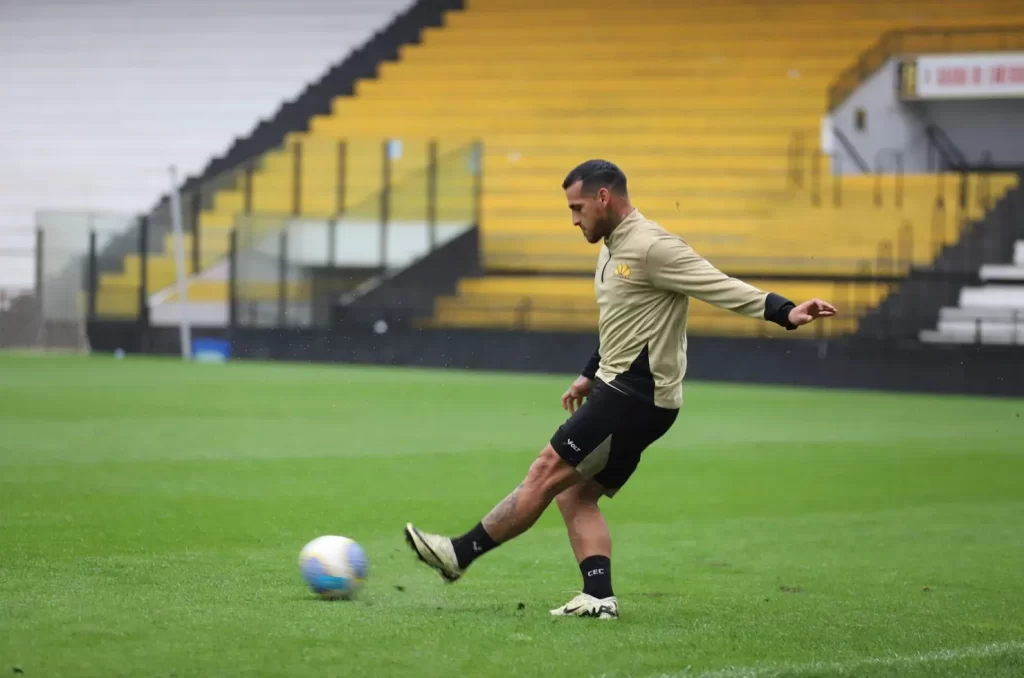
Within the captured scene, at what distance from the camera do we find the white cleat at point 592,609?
272 inches

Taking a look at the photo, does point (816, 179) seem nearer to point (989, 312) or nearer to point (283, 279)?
point (989, 312)

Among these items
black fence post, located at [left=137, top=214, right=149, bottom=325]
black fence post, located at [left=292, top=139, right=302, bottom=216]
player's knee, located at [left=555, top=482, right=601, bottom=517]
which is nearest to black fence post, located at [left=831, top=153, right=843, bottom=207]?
black fence post, located at [left=292, top=139, right=302, bottom=216]

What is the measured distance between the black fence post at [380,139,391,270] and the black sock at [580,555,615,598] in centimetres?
Answer: 2296

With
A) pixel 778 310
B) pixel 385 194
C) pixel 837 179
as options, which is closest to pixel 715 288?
pixel 778 310

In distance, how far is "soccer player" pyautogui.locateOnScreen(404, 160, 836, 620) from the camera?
22.6 ft

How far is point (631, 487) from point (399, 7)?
1119 inches

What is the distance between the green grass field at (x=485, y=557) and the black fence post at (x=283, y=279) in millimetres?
9329

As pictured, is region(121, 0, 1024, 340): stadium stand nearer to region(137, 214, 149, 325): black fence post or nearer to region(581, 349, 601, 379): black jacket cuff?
region(137, 214, 149, 325): black fence post

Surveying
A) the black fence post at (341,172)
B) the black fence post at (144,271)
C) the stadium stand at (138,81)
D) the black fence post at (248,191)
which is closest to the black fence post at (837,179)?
the black fence post at (341,172)

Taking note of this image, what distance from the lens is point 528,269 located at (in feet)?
100

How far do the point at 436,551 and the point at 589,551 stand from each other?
643 millimetres

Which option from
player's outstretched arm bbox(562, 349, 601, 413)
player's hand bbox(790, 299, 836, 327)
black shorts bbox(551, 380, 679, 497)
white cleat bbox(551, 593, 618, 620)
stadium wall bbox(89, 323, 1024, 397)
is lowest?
stadium wall bbox(89, 323, 1024, 397)

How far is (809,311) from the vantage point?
21.2ft

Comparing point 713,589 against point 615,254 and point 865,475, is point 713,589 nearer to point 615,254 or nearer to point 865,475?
point 615,254
